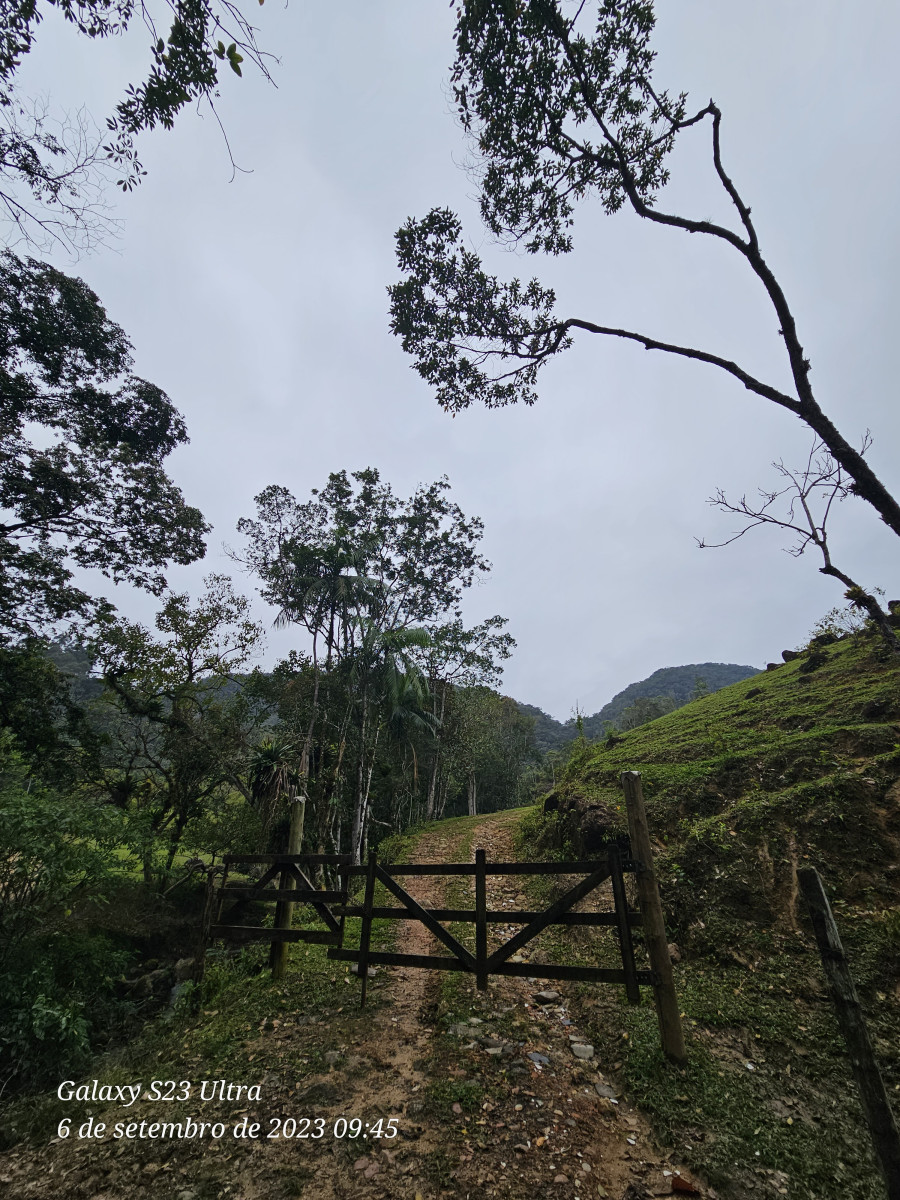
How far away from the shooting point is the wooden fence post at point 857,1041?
253cm

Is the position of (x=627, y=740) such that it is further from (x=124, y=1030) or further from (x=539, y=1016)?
(x=124, y=1030)

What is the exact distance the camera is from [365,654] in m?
16.4

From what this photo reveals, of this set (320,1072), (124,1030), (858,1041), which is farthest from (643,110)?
(124,1030)

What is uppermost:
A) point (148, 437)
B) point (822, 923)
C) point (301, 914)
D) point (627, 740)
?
point (148, 437)

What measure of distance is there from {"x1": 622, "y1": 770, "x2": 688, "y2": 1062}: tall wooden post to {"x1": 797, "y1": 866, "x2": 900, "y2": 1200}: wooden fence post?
1359mm

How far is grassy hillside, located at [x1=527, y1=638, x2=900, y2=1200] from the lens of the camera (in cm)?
310

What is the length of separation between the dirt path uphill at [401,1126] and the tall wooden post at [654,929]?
0.65 m

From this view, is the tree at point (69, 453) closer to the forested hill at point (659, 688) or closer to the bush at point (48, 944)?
the bush at point (48, 944)

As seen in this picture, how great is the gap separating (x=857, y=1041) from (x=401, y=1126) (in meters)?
3.09

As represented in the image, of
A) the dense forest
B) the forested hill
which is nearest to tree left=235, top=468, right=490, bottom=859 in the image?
the dense forest

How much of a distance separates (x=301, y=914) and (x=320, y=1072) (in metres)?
7.22

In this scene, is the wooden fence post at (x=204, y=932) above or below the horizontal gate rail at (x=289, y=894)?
below

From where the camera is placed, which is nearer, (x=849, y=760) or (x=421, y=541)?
(x=849, y=760)

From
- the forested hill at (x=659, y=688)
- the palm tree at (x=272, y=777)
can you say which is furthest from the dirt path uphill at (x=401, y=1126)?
the forested hill at (x=659, y=688)
